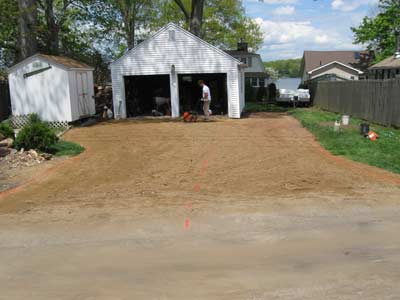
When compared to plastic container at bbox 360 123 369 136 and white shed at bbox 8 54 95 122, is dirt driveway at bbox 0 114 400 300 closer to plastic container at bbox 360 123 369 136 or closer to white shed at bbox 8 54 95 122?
plastic container at bbox 360 123 369 136

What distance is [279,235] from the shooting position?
6.04 metres

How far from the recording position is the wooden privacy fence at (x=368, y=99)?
16.8 m

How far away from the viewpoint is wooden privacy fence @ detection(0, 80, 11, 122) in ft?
74.5

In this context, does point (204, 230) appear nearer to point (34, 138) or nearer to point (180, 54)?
point (34, 138)

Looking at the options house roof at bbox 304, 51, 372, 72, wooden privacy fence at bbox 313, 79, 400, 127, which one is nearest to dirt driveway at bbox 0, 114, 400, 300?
wooden privacy fence at bbox 313, 79, 400, 127

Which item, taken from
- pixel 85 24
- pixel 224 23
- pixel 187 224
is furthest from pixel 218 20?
pixel 187 224

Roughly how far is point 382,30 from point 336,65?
51.4 ft

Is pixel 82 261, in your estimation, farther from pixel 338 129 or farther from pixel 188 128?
pixel 188 128

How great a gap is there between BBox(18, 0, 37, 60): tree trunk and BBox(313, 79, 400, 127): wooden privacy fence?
1531 centimetres

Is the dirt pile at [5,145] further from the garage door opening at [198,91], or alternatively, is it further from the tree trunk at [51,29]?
the tree trunk at [51,29]

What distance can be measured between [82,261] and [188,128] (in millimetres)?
13264

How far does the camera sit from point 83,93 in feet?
70.6

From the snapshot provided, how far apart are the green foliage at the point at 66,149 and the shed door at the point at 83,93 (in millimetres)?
6990

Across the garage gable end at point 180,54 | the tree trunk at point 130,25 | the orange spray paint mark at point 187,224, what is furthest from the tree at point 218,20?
the orange spray paint mark at point 187,224
